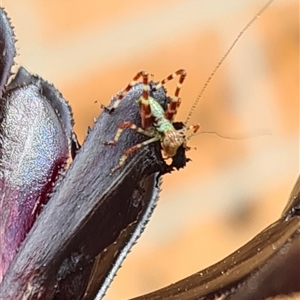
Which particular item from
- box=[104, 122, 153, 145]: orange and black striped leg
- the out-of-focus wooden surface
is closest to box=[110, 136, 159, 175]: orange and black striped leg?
box=[104, 122, 153, 145]: orange and black striped leg

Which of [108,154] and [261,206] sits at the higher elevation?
[261,206]

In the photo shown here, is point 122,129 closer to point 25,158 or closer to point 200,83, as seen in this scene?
point 25,158

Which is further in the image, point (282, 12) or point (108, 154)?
point (282, 12)

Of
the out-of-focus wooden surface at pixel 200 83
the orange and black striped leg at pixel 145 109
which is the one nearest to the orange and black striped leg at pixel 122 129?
the orange and black striped leg at pixel 145 109

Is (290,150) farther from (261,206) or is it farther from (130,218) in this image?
(130,218)

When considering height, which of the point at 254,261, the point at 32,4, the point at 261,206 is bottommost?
the point at 254,261

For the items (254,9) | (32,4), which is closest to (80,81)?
(32,4)
